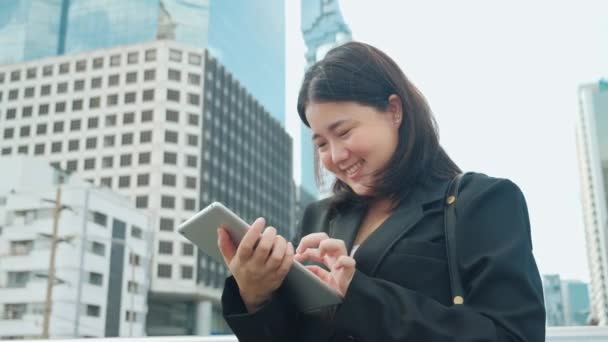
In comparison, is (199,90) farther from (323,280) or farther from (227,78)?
(323,280)

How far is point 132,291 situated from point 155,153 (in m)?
6.23

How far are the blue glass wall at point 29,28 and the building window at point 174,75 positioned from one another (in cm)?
1156

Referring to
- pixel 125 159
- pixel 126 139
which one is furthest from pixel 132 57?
pixel 125 159

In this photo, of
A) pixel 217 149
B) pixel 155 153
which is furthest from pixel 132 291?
pixel 217 149

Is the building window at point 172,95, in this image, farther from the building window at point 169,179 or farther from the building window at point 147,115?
the building window at point 169,179

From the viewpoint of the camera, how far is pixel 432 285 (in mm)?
582

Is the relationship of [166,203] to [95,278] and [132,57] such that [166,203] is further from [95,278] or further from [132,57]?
[132,57]

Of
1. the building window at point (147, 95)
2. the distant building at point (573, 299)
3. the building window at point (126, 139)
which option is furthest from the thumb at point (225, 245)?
the distant building at point (573, 299)

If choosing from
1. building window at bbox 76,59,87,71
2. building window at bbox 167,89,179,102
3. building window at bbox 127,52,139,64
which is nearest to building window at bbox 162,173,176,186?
building window at bbox 167,89,179,102

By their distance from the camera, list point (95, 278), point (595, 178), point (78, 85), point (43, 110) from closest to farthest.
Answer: point (95, 278), point (43, 110), point (78, 85), point (595, 178)

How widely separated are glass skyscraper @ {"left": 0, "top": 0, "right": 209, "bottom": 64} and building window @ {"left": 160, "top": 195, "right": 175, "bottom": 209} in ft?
40.3

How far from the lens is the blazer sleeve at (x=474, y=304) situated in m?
0.51

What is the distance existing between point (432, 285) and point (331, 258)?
102mm

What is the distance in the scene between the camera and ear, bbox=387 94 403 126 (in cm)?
69
